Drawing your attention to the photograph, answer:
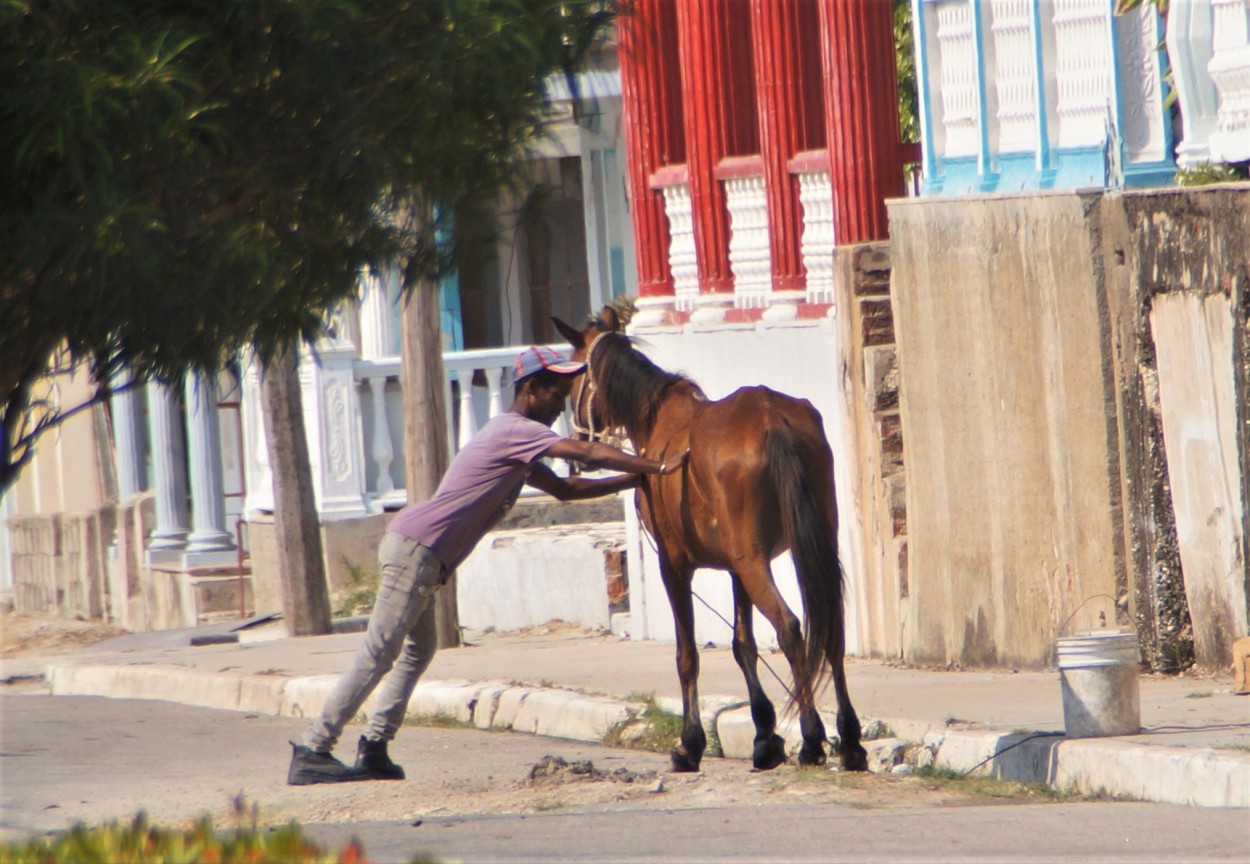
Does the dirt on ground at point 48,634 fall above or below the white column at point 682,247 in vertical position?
below

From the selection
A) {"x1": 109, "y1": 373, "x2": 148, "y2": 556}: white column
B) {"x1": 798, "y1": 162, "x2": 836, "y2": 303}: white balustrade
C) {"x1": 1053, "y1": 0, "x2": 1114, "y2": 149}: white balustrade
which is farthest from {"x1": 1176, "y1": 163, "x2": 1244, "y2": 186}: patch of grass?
{"x1": 109, "y1": 373, "x2": 148, "y2": 556}: white column

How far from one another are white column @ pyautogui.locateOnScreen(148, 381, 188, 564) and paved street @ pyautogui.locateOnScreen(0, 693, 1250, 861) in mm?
9284

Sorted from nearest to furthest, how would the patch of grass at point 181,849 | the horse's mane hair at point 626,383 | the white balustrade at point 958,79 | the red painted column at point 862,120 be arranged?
the patch of grass at point 181,849
the horse's mane hair at point 626,383
the white balustrade at point 958,79
the red painted column at point 862,120

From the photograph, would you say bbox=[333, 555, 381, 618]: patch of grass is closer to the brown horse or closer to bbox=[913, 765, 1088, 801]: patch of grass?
the brown horse

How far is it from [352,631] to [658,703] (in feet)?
20.7

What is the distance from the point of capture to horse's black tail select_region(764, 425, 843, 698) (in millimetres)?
8195

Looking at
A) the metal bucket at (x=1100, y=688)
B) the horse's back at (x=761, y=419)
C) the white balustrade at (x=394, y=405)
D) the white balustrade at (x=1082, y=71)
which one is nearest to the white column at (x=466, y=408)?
the white balustrade at (x=394, y=405)

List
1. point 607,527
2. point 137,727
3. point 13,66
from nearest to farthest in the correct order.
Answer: point 13,66 → point 137,727 → point 607,527

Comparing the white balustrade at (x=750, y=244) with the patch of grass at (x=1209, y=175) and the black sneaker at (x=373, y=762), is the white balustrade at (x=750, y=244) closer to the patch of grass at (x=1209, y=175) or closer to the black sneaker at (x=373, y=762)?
the patch of grass at (x=1209, y=175)

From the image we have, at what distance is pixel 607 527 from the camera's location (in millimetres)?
16281

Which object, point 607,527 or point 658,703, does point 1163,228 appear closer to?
point 658,703

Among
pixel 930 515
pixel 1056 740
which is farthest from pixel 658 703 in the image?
pixel 1056 740

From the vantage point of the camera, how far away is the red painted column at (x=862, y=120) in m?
12.4

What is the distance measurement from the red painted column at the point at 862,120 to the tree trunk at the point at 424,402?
10.0 ft
